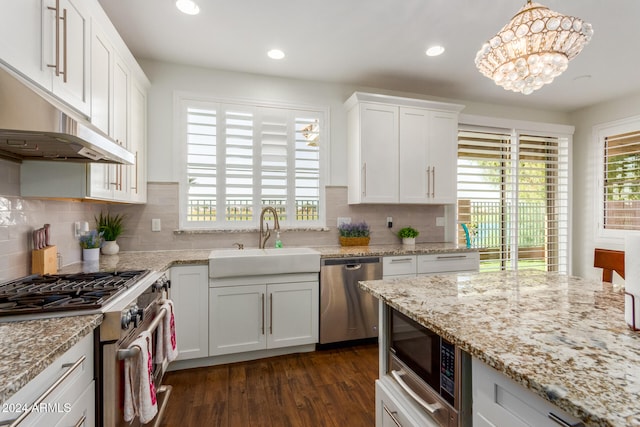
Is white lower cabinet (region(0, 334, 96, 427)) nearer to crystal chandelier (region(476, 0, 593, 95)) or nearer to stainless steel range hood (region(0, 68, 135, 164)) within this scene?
stainless steel range hood (region(0, 68, 135, 164))

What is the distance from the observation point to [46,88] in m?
1.36

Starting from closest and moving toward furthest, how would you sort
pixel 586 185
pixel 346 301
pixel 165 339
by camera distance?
pixel 165 339 → pixel 346 301 → pixel 586 185

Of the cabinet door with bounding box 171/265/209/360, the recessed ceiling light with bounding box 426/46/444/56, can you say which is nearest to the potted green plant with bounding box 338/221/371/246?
the cabinet door with bounding box 171/265/209/360

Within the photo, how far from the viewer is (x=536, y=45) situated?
154 cm

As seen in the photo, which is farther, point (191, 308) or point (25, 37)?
point (191, 308)

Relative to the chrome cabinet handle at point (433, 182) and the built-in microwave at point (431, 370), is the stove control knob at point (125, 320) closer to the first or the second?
the built-in microwave at point (431, 370)

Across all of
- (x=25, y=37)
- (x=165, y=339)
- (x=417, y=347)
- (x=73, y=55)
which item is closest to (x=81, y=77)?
(x=73, y=55)

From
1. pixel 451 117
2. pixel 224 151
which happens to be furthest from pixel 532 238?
pixel 224 151

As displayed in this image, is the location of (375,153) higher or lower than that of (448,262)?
higher

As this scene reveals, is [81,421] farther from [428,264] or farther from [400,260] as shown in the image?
[428,264]

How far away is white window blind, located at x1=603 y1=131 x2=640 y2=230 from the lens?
3.73 metres

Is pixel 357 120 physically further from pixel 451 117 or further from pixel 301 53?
pixel 451 117

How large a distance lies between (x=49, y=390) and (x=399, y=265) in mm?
2583

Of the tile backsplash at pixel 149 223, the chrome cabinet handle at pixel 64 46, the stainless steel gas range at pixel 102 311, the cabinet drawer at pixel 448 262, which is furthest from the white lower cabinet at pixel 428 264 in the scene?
the chrome cabinet handle at pixel 64 46
